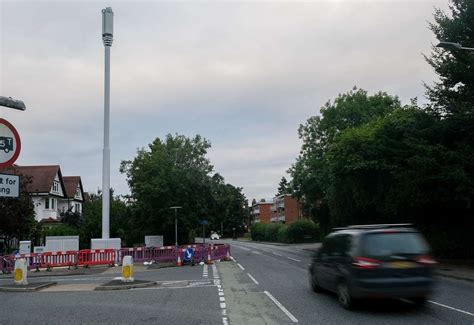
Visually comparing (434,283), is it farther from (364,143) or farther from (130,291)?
(364,143)

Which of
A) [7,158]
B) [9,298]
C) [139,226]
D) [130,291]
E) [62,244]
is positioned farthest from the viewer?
[139,226]

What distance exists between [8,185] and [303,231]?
207 feet

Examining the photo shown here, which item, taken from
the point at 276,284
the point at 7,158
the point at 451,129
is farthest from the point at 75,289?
the point at 451,129

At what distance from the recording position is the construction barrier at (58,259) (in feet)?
86.9

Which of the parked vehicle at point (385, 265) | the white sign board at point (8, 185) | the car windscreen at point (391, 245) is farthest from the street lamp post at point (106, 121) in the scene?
the white sign board at point (8, 185)

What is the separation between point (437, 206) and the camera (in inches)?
1033

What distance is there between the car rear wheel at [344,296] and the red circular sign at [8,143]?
696 centimetres

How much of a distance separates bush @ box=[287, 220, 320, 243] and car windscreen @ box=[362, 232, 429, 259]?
192 ft

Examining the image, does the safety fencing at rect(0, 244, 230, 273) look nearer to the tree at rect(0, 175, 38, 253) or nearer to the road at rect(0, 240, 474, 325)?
the tree at rect(0, 175, 38, 253)

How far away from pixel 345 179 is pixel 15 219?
21925mm

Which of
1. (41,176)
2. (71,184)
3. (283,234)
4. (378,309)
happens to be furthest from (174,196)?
(378,309)

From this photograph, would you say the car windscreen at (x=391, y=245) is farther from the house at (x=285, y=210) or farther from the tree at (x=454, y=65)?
the house at (x=285, y=210)

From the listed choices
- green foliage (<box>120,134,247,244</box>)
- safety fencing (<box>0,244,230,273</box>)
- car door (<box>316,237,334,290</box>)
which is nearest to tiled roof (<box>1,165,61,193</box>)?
green foliage (<box>120,134,247,244</box>)

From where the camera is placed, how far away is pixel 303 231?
68375 mm
